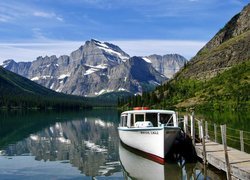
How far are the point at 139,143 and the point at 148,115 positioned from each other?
13.5ft

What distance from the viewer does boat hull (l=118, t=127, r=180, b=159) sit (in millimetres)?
40719

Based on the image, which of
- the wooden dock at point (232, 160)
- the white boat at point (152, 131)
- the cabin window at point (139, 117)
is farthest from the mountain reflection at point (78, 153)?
the wooden dock at point (232, 160)

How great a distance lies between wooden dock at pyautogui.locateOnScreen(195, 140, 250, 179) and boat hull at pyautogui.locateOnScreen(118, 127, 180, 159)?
146 inches

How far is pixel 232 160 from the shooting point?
106 ft

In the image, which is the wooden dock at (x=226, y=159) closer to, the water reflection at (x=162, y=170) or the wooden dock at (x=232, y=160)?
the wooden dock at (x=232, y=160)

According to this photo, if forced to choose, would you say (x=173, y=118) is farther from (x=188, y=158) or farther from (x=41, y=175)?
(x=41, y=175)

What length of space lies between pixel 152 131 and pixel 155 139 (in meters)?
0.93

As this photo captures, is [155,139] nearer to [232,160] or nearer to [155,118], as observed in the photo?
[155,118]

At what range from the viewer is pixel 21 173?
40.1m

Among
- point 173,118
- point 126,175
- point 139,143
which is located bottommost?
point 126,175

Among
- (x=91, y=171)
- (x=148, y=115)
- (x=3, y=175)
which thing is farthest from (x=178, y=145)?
(x=3, y=175)

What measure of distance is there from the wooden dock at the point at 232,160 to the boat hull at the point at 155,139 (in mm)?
3698

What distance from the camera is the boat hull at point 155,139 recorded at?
134 ft

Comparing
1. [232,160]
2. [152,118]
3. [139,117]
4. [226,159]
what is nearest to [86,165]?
[139,117]
